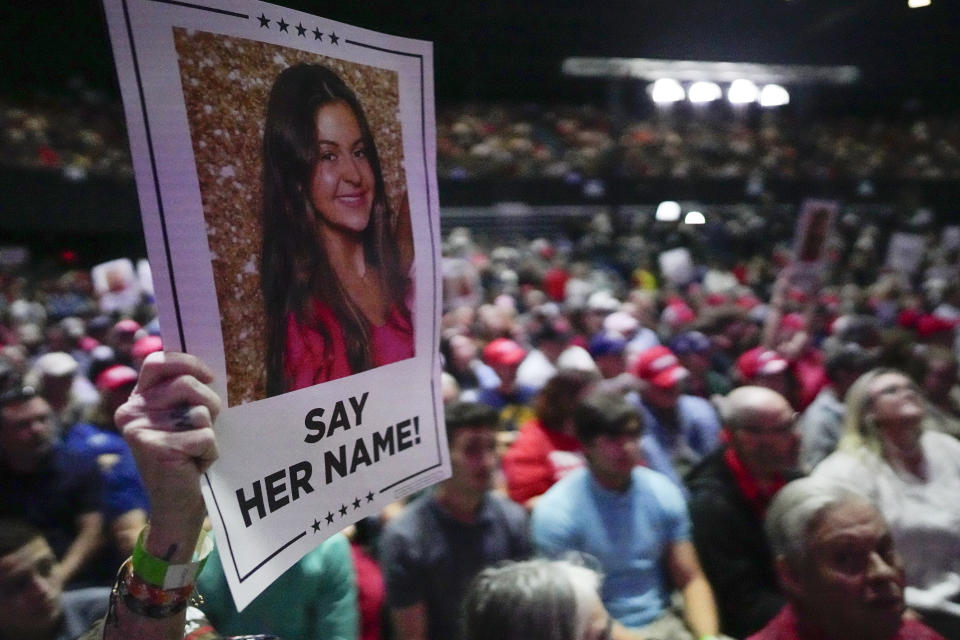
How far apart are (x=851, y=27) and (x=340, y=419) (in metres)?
13.8

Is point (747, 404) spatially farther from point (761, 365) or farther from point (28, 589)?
point (28, 589)

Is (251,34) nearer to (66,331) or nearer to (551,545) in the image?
(551,545)

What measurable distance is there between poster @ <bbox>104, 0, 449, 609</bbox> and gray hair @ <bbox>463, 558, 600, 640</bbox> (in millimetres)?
494

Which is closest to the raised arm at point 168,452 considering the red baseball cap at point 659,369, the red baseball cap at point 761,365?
the red baseball cap at point 659,369

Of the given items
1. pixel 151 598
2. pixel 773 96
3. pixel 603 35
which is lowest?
pixel 151 598

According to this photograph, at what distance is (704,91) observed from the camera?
16.8 metres

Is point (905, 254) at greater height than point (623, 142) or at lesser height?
lesser

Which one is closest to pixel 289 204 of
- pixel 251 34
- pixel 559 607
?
pixel 251 34

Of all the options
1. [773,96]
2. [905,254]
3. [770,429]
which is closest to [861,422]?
[770,429]

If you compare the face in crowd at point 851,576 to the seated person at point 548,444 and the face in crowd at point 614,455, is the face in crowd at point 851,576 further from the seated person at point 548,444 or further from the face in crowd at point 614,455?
the seated person at point 548,444

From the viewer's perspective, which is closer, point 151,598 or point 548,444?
point 151,598

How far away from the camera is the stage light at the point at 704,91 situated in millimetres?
16781

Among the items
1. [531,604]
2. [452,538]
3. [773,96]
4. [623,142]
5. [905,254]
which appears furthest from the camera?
[773,96]

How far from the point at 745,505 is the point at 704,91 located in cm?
1541
